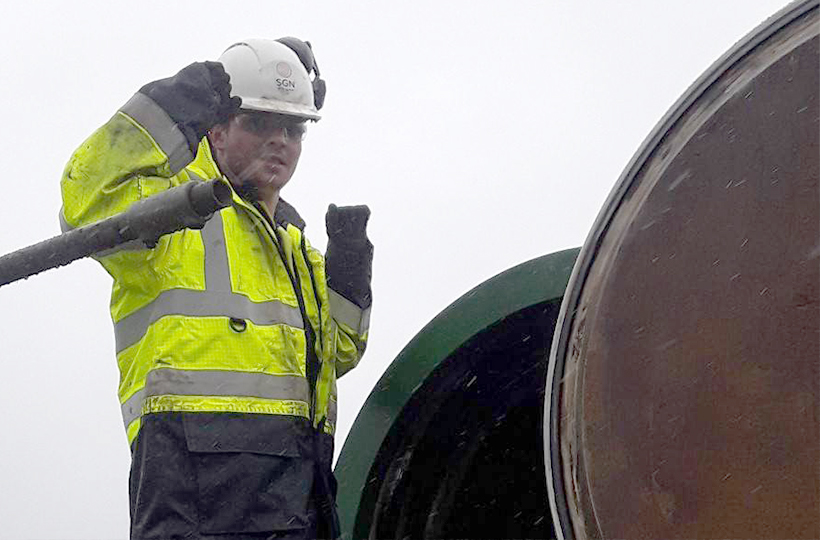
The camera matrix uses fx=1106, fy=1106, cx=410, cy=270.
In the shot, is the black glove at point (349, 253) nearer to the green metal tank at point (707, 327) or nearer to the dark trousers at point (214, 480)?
the dark trousers at point (214, 480)

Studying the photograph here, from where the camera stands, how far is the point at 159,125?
8.54 ft

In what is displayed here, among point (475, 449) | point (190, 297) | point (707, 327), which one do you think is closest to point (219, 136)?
point (190, 297)

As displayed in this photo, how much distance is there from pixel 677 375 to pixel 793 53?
0.46 metres

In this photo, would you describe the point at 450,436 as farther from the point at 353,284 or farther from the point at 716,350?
the point at 716,350

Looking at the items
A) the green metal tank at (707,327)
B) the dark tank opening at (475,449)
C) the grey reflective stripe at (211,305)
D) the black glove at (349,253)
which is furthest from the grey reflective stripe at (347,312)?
the green metal tank at (707,327)

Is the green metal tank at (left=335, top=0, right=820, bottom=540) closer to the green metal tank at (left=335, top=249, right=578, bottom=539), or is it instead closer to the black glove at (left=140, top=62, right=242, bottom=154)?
the green metal tank at (left=335, top=249, right=578, bottom=539)

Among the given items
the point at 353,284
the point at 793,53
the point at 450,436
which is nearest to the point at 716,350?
the point at 793,53

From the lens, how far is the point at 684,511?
152 cm

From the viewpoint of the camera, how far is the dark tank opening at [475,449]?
2764 mm

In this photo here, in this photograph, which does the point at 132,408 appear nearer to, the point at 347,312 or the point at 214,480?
the point at 214,480

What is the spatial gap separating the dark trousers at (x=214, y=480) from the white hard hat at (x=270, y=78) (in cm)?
91

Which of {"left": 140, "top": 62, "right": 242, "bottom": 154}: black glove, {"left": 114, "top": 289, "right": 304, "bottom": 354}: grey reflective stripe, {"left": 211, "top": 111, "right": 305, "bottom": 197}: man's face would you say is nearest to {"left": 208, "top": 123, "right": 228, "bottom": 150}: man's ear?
{"left": 211, "top": 111, "right": 305, "bottom": 197}: man's face

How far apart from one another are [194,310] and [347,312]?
0.55 metres

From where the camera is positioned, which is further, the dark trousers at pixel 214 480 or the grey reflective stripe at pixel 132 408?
the grey reflective stripe at pixel 132 408
